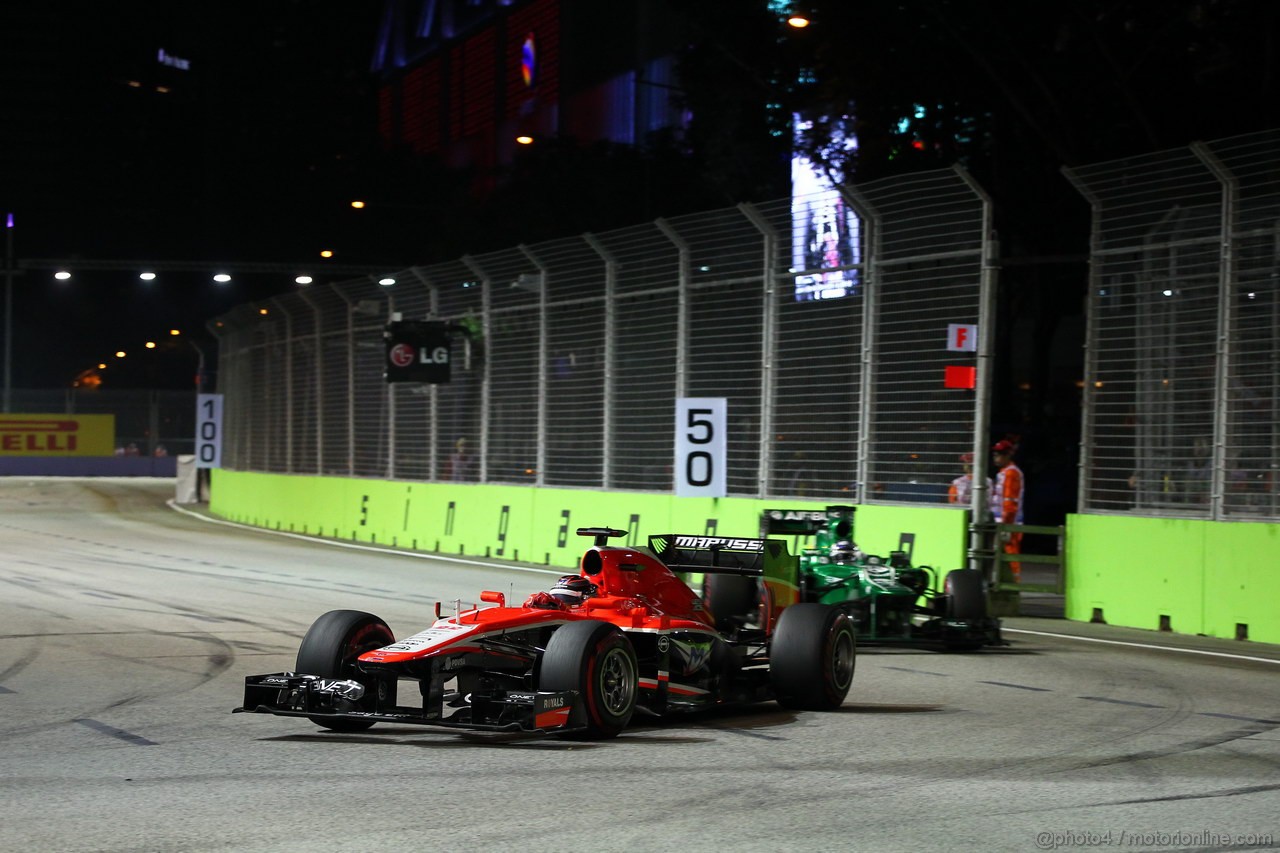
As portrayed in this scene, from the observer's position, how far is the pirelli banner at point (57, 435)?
57219mm

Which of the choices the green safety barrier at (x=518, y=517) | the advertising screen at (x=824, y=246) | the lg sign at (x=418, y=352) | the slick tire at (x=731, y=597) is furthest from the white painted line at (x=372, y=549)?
the slick tire at (x=731, y=597)

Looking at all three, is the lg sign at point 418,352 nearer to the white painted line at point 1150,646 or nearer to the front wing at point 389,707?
the white painted line at point 1150,646

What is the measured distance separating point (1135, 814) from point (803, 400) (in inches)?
472

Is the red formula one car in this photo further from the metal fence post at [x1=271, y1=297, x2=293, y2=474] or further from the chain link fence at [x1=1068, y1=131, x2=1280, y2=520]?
the metal fence post at [x1=271, y1=297, x2=293, y2=474]

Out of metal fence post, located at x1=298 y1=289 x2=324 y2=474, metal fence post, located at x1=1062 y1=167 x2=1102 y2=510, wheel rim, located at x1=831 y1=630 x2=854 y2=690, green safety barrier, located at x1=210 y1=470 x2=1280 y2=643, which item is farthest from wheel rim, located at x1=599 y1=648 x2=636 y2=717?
metal fence post, located at x1=298 y1=289 x2=324 y2=474

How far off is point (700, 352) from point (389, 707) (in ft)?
41.0

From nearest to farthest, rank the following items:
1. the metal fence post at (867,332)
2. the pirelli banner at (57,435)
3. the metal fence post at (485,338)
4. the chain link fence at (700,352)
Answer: the chain link fence at (700,352) → the metal fence post at (867,332) → the metal fence post at (485,338) → the pirelli banner at (57,435)

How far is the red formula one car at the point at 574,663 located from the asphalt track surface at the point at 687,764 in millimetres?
167

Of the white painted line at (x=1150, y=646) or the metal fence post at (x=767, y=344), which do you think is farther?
the metal fence post at (x=767, y=344)

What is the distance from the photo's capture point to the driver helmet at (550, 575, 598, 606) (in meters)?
9.02

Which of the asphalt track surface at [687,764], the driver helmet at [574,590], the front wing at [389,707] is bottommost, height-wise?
the asphalt track surface at [687,764]

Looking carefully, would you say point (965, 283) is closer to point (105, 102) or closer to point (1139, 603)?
point (1139, 603)

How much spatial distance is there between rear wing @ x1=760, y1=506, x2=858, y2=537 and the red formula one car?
2.51 meters

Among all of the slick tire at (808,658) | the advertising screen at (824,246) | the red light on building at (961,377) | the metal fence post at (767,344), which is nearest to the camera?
the slick tire at (808,658)
